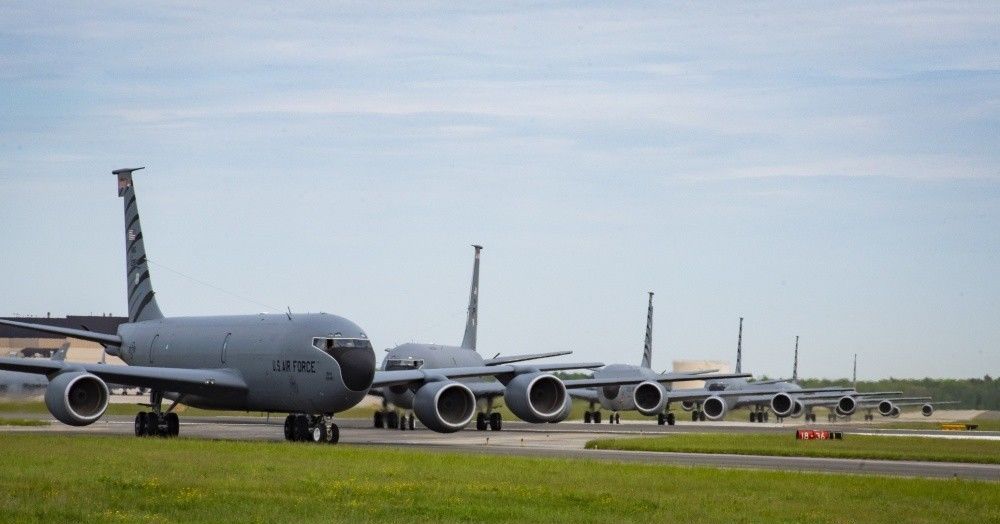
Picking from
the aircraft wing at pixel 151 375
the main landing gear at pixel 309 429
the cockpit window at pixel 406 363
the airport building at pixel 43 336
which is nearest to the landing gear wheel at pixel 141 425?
the aircraft wing at pixel 151 375

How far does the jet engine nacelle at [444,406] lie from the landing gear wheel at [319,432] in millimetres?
2979

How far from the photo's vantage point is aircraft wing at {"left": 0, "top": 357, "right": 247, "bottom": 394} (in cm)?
3812

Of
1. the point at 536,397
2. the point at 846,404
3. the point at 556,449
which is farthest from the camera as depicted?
the point at 846,404

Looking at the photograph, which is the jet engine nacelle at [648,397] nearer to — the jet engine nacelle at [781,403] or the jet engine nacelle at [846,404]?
the jet engine nacelle at [781,403]

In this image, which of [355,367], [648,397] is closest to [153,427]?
[355,367]

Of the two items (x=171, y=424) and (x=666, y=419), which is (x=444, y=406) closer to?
(x=171, y=424)

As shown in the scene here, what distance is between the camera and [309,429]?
39.1 m

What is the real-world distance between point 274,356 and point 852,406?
5629cm

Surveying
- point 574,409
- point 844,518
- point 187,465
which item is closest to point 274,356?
point 187,465

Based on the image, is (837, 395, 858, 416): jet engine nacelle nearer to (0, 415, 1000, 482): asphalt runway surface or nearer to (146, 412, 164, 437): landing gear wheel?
(0, 415, 1000, 482): asphalt runway surface

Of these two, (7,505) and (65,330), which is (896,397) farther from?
(7,505)

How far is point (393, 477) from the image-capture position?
24531mm

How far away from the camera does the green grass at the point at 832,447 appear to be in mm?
36375

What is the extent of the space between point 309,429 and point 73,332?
32.9 feet
